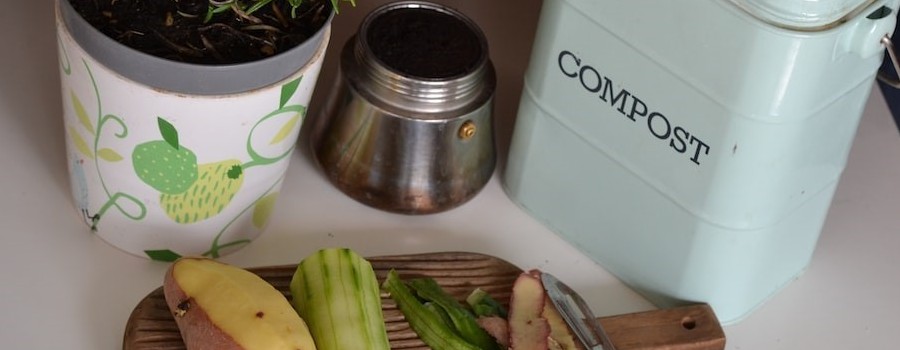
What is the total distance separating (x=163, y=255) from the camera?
817 millimetres

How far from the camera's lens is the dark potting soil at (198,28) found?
0.72 meters

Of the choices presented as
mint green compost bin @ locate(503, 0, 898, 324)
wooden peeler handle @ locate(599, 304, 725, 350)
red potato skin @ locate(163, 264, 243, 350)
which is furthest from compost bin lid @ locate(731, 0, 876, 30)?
red potato skin @ locate(163, 264, 243, 350)

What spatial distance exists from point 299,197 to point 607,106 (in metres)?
0.23

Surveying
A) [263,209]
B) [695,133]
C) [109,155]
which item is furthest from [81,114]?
[695,133]

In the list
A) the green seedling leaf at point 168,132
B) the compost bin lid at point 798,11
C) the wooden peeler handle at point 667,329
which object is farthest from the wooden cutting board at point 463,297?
the compost bin lid at point 798,11

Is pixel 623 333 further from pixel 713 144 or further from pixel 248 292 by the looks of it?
pixel 248 292

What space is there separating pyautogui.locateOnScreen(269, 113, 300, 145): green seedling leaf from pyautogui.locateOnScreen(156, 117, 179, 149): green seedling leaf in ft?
0.20

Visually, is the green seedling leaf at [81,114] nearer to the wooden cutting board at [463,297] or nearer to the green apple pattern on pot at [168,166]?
the green apple pattern on pot at [168,166]

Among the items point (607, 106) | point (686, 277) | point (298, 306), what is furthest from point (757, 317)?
point (298, 306)

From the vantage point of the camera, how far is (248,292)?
2.37ft

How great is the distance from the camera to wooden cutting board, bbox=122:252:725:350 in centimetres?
77

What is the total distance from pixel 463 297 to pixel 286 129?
0.16m

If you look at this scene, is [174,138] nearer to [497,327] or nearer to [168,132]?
[168,132]

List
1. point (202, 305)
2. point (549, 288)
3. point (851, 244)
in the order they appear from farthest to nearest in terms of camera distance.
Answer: point (851, 244), point (549, 288), point (202, 305)
